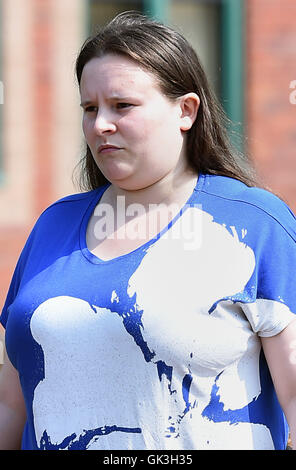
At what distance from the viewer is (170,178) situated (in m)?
2.11

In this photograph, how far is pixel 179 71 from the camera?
6.89ft

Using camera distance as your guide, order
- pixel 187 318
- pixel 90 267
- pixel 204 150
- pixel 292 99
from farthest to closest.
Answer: pixel 292 99
pixel 204 150
pixel 90 267
pixel 187 318

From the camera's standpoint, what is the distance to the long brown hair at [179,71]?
6.77 feet

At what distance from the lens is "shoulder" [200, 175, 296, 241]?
1.98 meters

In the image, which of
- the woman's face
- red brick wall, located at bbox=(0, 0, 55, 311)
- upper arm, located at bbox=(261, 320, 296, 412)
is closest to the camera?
upper arm, located at bbox=(261, 320, 296, 412)

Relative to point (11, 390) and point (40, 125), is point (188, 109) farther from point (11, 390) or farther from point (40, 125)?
point (40, 125)

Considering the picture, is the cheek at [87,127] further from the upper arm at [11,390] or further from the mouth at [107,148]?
the upper arm at [11,390]

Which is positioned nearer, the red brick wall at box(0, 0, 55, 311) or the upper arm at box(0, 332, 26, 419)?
the upper arm at box(0, 332, 26, 419)

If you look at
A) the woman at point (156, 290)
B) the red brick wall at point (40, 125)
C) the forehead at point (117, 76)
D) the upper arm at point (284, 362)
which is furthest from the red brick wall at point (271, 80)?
the upper arm at point (284, 362)

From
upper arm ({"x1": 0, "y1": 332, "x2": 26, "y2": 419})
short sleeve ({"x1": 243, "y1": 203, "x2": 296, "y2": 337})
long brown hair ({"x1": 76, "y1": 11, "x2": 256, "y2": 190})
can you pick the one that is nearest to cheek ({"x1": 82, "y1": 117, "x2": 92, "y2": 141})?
long brown hair ({"x1": 76, "y1": 11, "x2": 256, "y2": 190})

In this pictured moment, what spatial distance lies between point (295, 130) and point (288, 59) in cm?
55

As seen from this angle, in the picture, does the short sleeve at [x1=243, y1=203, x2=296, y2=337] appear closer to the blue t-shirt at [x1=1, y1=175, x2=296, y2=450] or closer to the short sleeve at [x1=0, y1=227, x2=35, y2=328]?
the blue t-shirt at [x1=1, y1=175, x2=296, y2=450]
